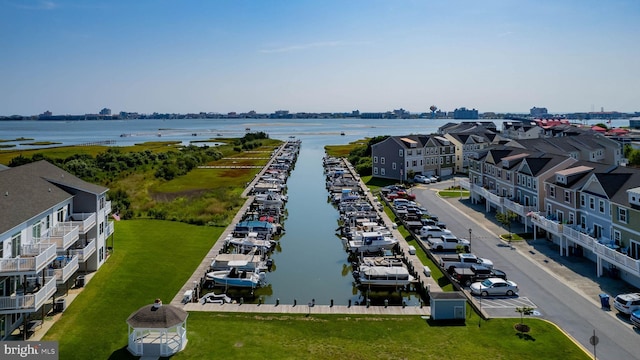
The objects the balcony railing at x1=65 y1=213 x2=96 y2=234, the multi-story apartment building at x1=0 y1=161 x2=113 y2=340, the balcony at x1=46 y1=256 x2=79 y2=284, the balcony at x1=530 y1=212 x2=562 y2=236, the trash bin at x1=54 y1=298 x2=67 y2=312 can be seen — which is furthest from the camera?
the balcony at x1=530 y1=212 x2=562 y2=236

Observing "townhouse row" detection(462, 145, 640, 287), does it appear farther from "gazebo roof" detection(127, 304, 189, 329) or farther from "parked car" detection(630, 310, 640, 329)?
"gazebo roof" detection(127, 304, 189, 329)

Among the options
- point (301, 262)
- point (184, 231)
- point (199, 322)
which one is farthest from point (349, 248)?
point (199, 322)

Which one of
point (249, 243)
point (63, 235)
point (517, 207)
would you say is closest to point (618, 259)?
point (517, 207)

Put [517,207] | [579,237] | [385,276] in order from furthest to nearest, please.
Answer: [517,207]
[579,237]
[385,276]

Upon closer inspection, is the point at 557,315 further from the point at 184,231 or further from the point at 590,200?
the point at 184,231

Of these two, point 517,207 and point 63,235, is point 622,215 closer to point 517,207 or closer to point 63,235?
point 517,207

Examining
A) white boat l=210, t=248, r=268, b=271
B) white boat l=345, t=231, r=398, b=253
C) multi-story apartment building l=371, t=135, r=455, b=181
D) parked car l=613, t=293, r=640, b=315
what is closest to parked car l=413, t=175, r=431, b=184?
multi-story apartment building l=371, t=135, r=455, b=181

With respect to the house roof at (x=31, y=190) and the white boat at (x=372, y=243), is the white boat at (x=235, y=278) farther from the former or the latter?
the white boat at (x=372, y=243)
